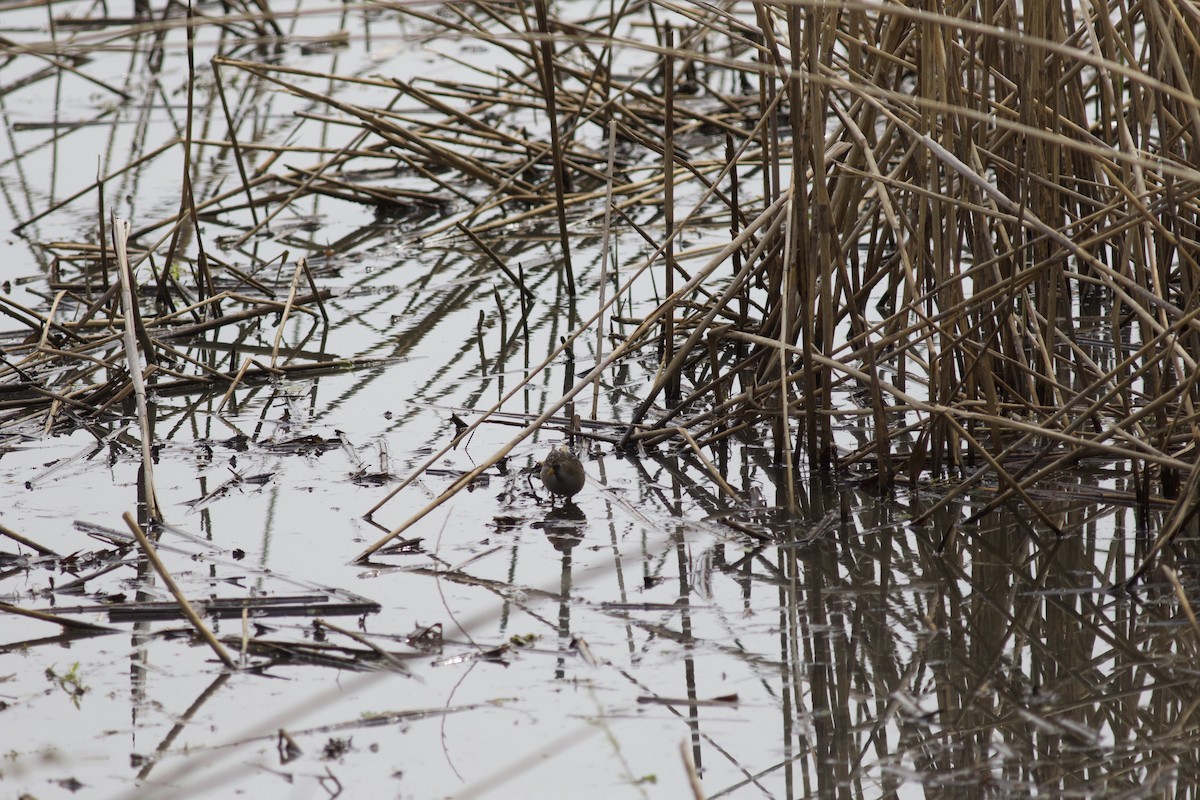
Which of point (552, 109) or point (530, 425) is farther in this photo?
point (552, 109)

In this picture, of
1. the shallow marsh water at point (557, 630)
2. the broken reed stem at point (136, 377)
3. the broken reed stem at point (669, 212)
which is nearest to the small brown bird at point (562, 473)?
the shallow marsh water at point (557, 630)

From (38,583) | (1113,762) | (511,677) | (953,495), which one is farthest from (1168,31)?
(38,583)

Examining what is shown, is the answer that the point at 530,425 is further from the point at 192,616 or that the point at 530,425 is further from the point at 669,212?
the point at 192,616

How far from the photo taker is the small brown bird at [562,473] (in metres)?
2.53

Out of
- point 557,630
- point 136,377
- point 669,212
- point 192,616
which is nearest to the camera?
point 192,616

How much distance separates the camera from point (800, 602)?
2.16 m

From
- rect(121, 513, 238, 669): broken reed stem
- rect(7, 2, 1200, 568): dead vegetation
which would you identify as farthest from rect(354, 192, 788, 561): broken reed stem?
rect(121, 513, 238, 669): broken reed stem

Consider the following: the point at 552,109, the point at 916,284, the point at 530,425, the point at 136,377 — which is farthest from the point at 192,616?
the point at 552,109

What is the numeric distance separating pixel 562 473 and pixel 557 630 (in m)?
0.50

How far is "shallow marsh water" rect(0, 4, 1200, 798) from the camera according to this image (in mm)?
1731

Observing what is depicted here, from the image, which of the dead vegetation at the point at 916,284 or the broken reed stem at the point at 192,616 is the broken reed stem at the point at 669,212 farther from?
the broken reed stem at the point at 192,616

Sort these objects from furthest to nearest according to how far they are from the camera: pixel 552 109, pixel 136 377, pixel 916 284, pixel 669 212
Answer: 1. pixel 552 109
2. pixel 669 212
3. pixel 136 377
4. pixel 916 284

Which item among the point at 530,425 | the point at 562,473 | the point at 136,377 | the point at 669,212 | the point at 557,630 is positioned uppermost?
the point at 669,212

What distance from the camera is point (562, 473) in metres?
2.54
